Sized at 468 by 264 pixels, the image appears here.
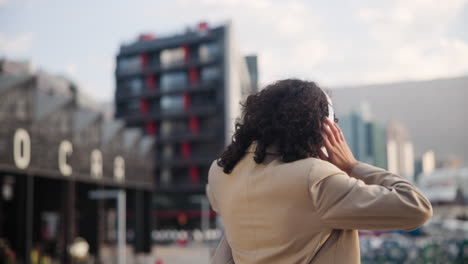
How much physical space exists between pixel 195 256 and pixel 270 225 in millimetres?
29837

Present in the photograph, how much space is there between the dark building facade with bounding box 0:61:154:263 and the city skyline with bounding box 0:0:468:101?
7.87ft

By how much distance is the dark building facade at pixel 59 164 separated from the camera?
15.2 m

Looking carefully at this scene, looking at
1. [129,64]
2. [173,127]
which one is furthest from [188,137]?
[129,64]

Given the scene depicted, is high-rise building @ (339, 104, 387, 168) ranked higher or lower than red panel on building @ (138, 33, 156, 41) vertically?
lower

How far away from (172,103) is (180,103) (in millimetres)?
888

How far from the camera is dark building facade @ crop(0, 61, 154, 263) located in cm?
1520

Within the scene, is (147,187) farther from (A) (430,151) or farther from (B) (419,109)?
(A) (430,151)

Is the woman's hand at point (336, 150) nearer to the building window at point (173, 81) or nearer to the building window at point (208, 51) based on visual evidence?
the building window at point (208, 51)

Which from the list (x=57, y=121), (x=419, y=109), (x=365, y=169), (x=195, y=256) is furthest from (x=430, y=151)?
(x=365, y=169)

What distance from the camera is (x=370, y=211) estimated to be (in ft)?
4.22

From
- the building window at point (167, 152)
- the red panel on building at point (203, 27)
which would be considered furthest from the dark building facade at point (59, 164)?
the red panel on building at point (203, 27)

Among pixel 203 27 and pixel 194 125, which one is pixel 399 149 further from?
pixel 203 27

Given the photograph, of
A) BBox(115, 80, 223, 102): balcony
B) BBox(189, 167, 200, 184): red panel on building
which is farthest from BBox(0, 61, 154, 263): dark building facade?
BBox(115, 80, 223, 102): balcony

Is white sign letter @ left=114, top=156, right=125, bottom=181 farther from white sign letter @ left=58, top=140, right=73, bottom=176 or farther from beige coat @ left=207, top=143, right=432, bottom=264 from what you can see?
beige coat @ left=207, top=143, right=432, bottom=264
